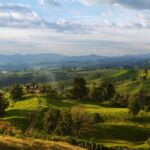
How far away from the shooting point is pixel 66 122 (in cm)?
10594

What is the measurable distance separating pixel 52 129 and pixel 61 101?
4544cm

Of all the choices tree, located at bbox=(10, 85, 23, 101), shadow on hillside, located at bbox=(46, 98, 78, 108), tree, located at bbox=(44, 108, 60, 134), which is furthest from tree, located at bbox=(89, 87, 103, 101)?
tree, located at bbox=(44, 108, 60, 134)

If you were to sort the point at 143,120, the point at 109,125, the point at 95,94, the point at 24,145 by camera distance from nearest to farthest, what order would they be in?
the point at 24,145 < the point at 109,125 < the point at 143,120 < the point at 95,94

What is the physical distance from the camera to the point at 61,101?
15350 cm

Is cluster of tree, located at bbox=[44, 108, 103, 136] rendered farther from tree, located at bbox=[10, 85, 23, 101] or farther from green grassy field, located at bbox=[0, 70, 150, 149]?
tree, located at bbox=[10, 85, 23, 101]

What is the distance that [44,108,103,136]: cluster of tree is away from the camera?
104956 mm

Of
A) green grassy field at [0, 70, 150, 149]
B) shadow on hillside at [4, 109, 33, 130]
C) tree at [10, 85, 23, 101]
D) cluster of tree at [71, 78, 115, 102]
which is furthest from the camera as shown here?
cluster of tree at [71, 78, 115, 102]

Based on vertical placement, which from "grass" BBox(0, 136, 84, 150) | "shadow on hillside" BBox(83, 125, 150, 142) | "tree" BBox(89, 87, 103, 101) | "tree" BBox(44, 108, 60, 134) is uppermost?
"grass" BBox(0, 136, 84, 150)

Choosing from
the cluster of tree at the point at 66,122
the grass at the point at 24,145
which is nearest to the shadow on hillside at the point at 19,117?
the cluster of tree at the point at 66,122

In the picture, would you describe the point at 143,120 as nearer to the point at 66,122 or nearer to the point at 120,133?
the point at 120,133

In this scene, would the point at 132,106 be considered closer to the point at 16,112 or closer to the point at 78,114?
the point at 78,114

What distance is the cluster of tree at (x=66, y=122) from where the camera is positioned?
344ft

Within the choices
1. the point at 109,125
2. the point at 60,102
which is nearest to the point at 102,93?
the point at 60,102

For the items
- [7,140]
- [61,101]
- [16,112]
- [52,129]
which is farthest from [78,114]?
[7,140]
